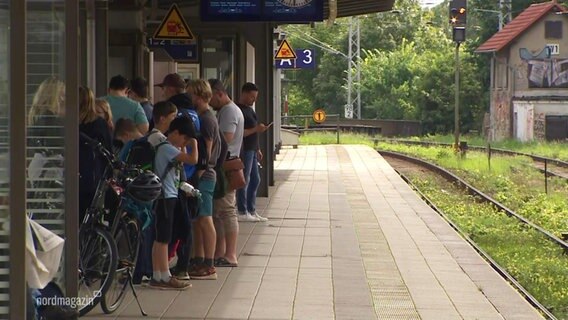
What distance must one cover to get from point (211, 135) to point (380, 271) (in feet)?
7.23

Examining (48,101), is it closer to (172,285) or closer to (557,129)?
(172,285)

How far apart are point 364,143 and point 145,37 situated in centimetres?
3181

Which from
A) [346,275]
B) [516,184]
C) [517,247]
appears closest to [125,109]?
[346,275]

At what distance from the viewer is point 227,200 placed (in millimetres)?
10641

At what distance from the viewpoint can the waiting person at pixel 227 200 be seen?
10664mm

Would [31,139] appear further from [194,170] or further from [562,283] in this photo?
[562,283]

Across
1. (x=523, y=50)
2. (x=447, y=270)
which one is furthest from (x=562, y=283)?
(x=523, y=50)

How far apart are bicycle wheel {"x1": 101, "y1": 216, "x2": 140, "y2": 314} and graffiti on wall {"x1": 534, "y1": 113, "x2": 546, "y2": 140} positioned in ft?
158

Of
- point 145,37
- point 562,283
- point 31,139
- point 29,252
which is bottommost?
point 562,283

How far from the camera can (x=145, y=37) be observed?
49.3 ft

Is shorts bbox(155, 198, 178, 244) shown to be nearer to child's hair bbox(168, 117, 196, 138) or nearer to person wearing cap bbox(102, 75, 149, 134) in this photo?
child's hair bbox(168, 117, 196, 138)

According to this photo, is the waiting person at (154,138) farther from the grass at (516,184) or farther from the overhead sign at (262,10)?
the grass at (516,184)

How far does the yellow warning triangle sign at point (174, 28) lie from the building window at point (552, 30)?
46.0m

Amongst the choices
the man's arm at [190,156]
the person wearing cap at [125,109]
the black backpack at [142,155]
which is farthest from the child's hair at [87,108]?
the person wearing cap at [125,109]
